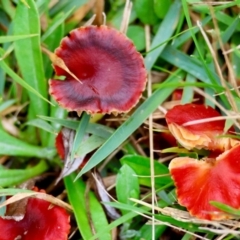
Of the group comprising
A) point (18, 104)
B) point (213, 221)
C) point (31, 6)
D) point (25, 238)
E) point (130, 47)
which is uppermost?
point (31, 6)

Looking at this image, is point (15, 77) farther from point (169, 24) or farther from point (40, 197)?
point (169, 24)

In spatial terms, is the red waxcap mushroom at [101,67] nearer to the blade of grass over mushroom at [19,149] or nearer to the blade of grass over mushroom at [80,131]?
the blade of grass over mushroom at [80,131]

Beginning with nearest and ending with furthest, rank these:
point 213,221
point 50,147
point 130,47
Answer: point 213,221
point 130,47
point 50,147

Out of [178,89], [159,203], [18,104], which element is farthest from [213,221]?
[18,104]

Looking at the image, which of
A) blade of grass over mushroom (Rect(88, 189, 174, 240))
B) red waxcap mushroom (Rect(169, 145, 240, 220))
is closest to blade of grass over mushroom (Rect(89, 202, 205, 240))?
blade of grass over mushroom (Rect(88, 189, 174, 240))

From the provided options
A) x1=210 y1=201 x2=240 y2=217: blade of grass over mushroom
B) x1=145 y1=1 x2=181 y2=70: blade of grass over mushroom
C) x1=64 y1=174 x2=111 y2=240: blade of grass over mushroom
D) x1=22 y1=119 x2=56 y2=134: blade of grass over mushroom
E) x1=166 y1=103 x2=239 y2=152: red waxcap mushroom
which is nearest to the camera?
x1=210 y1=201 x2=240 y2=217: blade of grass over mushroom

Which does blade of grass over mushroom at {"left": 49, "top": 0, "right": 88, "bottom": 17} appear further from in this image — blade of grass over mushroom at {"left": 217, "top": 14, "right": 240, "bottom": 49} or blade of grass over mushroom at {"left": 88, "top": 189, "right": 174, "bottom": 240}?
blade of grass over mushroom at {"left": 88, "top": 189, "right": 174, "bottom": 240}

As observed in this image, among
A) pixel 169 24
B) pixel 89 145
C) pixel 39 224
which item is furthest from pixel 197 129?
pixel 39 224

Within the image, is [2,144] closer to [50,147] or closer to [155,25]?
[50,147]
